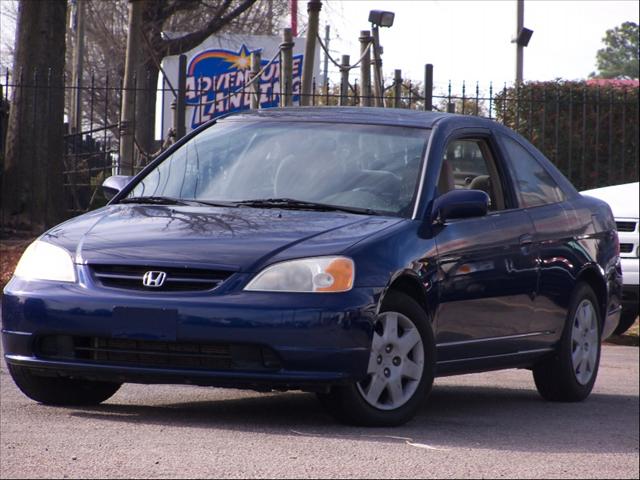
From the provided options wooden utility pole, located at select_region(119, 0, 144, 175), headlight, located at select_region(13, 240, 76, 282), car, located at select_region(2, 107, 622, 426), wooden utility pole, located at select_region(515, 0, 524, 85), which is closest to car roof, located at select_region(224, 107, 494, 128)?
car, located at select_region(2, 107, 622, 426)

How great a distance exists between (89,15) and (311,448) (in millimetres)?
38842

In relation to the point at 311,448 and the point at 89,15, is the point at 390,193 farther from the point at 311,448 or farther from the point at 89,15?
the point at 89,15

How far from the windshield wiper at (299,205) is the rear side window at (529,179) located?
5.09 feet

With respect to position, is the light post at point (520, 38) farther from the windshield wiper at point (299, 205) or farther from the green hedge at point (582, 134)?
the windshield wiper at point (299, 205)

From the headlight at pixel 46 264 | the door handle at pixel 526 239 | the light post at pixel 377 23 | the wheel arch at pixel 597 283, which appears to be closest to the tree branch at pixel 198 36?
the light post at pixel 377 23

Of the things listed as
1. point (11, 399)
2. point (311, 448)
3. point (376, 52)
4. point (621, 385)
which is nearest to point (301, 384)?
point (311, 448)

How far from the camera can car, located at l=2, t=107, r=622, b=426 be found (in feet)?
20.6

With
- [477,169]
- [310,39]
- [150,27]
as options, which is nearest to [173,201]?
[477,169]

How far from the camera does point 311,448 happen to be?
589 centimetres

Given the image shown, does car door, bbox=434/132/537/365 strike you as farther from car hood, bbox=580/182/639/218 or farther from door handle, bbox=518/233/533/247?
car hood, bbox=580/182/639/218

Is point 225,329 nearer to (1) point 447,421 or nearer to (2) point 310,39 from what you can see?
(1) point 447,421

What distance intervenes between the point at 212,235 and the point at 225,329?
0.54 metres

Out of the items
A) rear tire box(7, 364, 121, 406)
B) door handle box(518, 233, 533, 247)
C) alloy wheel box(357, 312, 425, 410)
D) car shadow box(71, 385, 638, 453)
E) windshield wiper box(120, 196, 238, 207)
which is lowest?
car shadow box(71, 385, 638, 453)

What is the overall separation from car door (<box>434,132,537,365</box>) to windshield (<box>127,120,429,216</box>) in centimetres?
27
